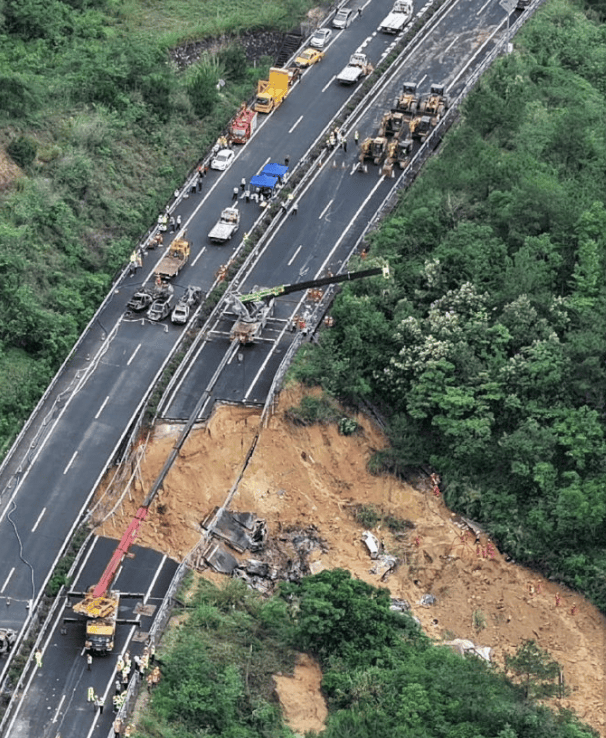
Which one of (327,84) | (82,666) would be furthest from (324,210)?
(82,666)

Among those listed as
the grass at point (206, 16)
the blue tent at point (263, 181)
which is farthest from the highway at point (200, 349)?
the grass at point (206, 16)

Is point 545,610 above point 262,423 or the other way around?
the other way around

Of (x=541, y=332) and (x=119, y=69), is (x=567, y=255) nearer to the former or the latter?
(x=541, y=332)

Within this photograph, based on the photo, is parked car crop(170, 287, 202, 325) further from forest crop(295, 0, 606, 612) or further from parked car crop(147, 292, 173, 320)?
forest crop(295, 0, 606, 612)

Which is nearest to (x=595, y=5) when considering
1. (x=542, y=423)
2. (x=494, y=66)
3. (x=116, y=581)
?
(x=494, y=66)

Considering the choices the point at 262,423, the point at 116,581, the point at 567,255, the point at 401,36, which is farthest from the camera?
the point at 401,36

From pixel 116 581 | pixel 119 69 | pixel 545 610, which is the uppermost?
pixel 119 69

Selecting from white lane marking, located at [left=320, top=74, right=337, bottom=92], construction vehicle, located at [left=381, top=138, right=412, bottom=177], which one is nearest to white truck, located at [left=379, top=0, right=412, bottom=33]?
white lane marking, located at [left=320, top=74, right=337, bottom=92]
